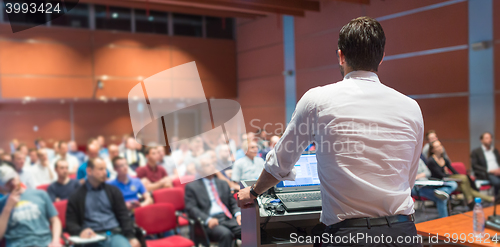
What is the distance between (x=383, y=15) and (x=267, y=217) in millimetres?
3716

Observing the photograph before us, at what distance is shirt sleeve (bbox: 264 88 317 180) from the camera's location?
1189 millimetres

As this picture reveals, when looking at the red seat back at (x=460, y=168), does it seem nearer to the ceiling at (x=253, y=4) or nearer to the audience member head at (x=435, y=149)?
the audience member head at (x=435, y=149)

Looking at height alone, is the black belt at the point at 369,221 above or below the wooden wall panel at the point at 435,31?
below

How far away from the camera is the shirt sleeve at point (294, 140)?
3.90 ft

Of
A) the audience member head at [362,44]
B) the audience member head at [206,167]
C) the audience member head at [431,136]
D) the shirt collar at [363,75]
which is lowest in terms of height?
the audience member head at [206,167]

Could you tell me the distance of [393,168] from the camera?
116 cm

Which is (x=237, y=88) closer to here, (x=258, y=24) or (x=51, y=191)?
(x=258, y=24)

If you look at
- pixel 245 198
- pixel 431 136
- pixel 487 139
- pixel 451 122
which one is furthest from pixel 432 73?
pixel 245 198

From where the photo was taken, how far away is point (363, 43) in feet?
3.93

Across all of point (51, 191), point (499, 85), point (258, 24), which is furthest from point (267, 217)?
point (258, 24)

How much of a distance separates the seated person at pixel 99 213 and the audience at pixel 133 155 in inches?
110

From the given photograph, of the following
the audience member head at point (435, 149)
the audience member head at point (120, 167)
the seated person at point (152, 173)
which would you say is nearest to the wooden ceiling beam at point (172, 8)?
the seated person at point (152, 173)

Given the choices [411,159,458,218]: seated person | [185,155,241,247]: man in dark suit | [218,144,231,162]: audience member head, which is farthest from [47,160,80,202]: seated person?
[411,159,458,218]: seated person

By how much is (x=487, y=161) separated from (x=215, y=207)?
410 cm
